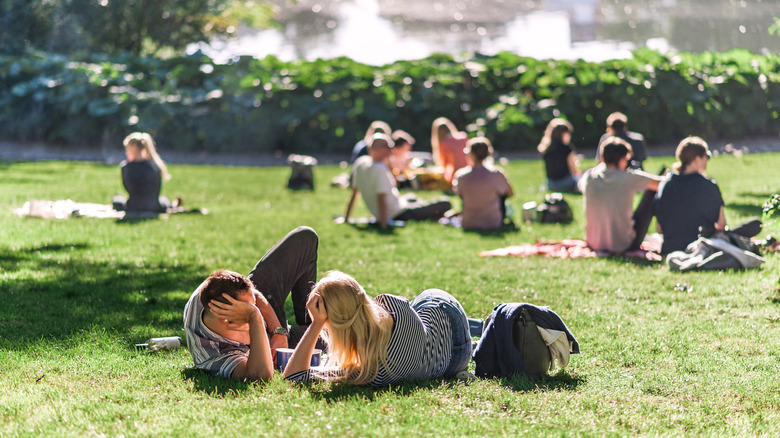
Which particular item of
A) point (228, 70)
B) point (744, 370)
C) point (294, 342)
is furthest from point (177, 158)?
point (744, 370)

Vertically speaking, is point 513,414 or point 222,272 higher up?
point 222,272

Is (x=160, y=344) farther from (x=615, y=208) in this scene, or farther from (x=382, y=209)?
(x=382, y=209)

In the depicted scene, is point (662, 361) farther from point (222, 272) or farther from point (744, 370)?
point (222, 272)

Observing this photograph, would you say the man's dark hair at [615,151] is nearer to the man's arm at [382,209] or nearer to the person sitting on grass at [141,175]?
the man's arm at [382,209]

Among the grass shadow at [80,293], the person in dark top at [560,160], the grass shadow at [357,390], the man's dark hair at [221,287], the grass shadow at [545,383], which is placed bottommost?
the grass shadow at [545,383]

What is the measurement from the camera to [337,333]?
503cm

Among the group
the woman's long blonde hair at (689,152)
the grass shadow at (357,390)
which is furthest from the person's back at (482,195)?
the grass shadow at (357,390)

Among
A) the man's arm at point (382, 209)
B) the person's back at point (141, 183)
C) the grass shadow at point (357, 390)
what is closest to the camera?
the grass shadow at point (357, 390)

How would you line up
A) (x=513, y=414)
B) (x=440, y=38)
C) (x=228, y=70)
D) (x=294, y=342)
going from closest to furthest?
1. (x=513, y=414)
2. (x=294, y=342)
3. (x=228, y=70)
4. (x=440, y=38)

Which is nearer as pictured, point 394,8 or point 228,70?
point 228,70

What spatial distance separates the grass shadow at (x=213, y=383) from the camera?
5195 millimetres

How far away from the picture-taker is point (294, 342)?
6160 mm

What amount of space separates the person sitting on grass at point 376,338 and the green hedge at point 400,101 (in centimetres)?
1340

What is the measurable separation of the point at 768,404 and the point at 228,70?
55.6 feet
